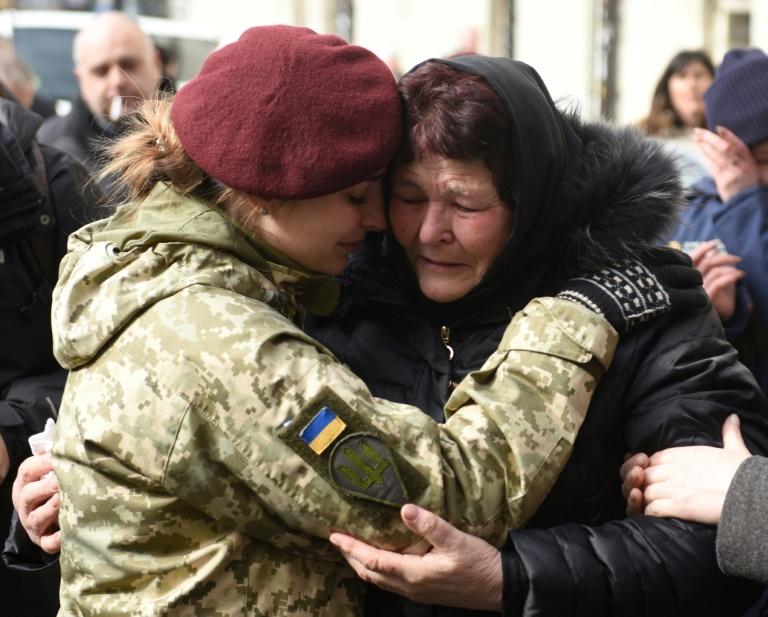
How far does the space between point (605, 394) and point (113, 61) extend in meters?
4.40

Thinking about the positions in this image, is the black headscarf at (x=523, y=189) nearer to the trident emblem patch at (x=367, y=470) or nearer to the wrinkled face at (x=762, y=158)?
the trident emblem patch at (x=367, y=470)

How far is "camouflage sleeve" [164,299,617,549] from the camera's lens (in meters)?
2.07

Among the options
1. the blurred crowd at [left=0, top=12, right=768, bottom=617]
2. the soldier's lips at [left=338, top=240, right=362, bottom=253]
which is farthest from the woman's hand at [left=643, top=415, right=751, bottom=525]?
the soldier's lips at [left=338, top=240, right=362, bottom=253]

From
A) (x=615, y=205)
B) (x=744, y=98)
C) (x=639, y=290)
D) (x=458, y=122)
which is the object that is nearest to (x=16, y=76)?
(x=744, y=98)

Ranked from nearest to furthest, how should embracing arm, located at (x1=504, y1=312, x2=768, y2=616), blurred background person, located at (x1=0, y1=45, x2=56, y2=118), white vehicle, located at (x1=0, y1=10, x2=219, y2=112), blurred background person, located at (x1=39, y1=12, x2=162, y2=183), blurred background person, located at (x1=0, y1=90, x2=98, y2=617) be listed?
embracing arm, located at (x1=504, y1=312, x2=768, y2=616) → blurred background person, located at (x1=0, y1=90, x2=98, y2=617) → blurred background person, located at (x1=39, y1=12, x2=162, y2=183) → blurred background person, located at (x1=0, y1=45, x2=56, y2=118) → white vehicle, located at (x1=0, y1=10, x2=219, y2=112)

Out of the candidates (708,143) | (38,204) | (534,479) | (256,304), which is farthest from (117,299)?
(708,143)

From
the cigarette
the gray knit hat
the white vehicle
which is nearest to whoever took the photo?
the gray knit hat

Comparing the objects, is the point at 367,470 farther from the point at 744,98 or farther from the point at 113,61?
the point at 113,61

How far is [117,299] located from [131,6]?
1634 cm

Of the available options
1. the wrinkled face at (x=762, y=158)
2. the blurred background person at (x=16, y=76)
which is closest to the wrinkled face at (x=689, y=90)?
the wrinkled face at (x=762, y=158)

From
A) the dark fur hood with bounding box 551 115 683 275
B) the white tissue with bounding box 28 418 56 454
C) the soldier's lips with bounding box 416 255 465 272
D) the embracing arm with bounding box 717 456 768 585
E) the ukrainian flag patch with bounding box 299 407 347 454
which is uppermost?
the dark fur hood with bounding box 551 115 683 275

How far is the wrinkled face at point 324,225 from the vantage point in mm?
2352

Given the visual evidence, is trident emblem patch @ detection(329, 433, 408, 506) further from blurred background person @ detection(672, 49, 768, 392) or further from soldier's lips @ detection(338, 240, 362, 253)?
blurred background person @ detection(672, 49, 768, 392)

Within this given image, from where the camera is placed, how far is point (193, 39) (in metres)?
12.7
